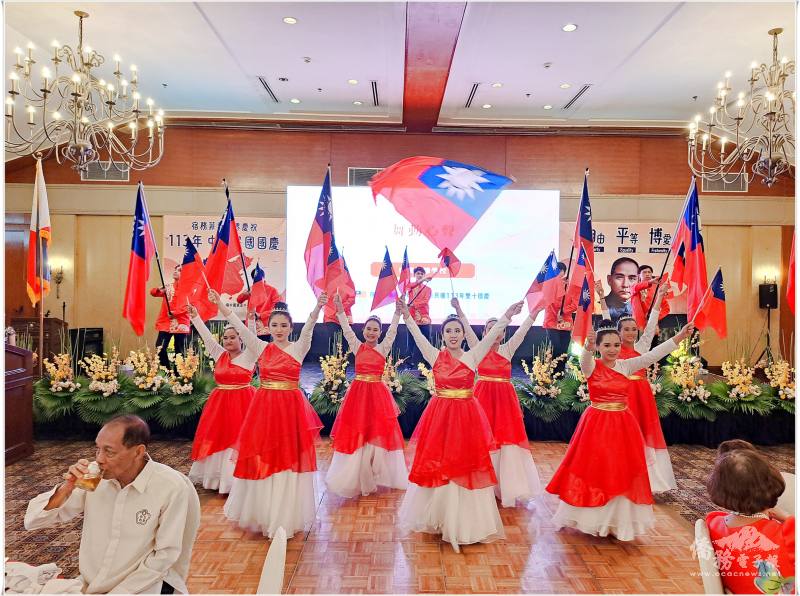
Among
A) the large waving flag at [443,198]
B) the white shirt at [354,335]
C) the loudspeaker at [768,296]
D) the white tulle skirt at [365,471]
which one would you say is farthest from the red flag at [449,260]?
the loudspeaker at [768,296]

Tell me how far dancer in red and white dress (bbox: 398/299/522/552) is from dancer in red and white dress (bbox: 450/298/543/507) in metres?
0.59

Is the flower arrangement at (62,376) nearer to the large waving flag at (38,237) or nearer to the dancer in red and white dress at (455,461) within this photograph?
the large waving flag at (38,237)

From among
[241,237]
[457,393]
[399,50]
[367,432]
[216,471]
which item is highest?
[399,50]

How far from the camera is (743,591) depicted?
1640mm

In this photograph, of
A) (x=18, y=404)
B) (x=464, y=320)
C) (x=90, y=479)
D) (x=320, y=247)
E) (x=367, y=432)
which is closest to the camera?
(x=90, y=479)

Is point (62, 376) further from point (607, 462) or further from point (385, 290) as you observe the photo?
point (607, 462)

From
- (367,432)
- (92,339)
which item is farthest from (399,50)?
(92,339)

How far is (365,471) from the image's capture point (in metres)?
4.45

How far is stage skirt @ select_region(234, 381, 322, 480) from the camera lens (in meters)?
3.52

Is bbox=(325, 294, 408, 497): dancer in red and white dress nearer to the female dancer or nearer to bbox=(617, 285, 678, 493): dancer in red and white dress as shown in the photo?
A: the female dancer

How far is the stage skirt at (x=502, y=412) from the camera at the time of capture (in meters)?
4.36

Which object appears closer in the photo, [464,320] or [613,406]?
[613,406]

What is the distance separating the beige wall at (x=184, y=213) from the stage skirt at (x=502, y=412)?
5945 millimetres

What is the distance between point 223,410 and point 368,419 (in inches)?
47.4
